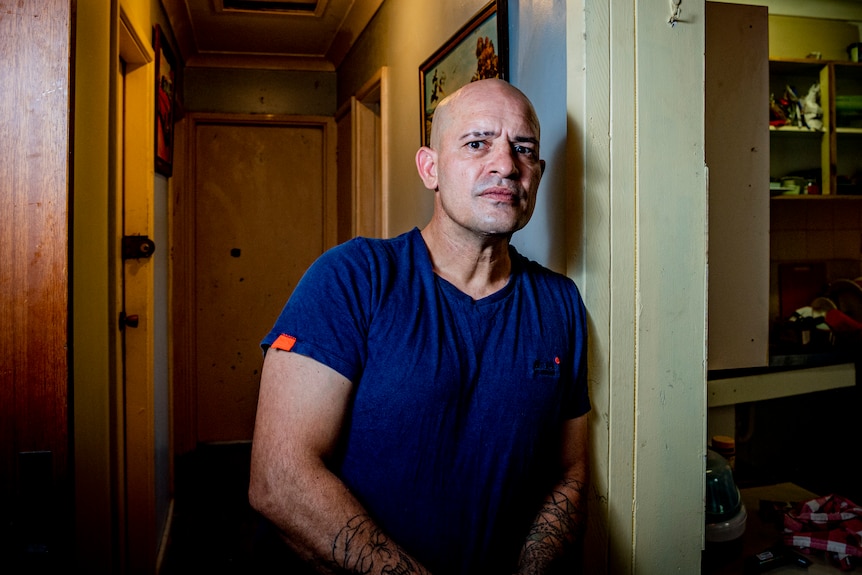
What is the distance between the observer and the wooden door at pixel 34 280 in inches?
35.9

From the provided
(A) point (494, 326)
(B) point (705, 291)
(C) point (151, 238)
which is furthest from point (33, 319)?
(C) point (151, 238)

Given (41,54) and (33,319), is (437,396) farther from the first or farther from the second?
(41,54)

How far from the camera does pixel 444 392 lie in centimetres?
102

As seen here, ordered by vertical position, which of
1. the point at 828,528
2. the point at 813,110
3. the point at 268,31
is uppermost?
the point at 268,31

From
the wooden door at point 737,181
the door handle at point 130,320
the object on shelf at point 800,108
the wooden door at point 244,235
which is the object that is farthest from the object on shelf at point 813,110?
the door handle at point 130,320

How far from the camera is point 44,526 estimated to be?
935 mm

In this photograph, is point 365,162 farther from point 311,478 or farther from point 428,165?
point 311,478

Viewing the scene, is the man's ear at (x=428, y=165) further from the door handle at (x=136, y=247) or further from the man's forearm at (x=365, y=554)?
the door handle at (x=136, y=247)

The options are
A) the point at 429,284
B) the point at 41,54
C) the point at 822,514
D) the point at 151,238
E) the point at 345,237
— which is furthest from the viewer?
the point at 345,237

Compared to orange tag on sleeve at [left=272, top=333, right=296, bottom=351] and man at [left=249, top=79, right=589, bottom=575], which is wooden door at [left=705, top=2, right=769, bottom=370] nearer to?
man at [left=249, top=79, right=589, bottom=575]

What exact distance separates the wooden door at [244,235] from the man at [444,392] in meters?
3.01

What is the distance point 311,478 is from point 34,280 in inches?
20.9

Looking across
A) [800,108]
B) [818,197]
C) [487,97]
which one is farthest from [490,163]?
[800,108]

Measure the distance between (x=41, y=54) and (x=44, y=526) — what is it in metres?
0.74
